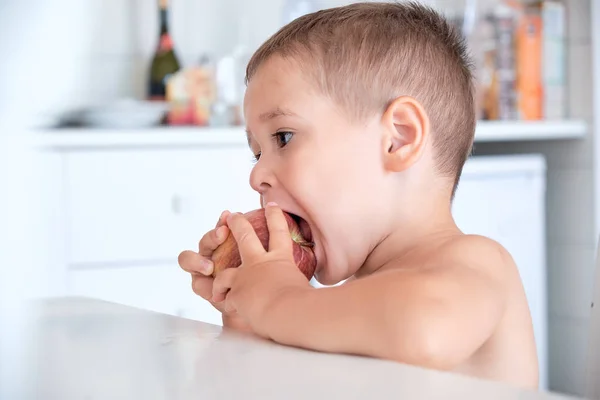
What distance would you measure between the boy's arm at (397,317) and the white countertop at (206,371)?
4.7 inches

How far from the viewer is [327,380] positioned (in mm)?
295

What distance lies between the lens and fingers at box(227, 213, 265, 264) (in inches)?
31.0

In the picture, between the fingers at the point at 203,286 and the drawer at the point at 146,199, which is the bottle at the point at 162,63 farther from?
the fingers at the point at 203,286

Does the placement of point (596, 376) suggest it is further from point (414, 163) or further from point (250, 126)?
point (250, 126)

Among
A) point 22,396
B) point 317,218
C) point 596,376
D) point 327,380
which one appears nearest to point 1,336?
point 22,396

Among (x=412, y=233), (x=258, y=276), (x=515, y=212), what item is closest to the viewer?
(x=258, y=276)

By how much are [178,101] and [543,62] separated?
1.42 metres

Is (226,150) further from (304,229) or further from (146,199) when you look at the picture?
(304,229)

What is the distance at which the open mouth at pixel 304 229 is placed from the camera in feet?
3.23

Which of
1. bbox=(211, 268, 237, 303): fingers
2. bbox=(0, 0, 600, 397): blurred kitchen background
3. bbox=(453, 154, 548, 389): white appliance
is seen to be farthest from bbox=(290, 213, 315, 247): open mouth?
bbox=(453, 154, 548, 389): white appliance

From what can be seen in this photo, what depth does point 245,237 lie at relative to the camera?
808mm

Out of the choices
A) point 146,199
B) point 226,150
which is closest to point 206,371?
point 146,199

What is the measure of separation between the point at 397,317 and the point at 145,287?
1863 millimetres

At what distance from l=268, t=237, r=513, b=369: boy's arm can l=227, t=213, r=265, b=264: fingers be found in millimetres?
130
